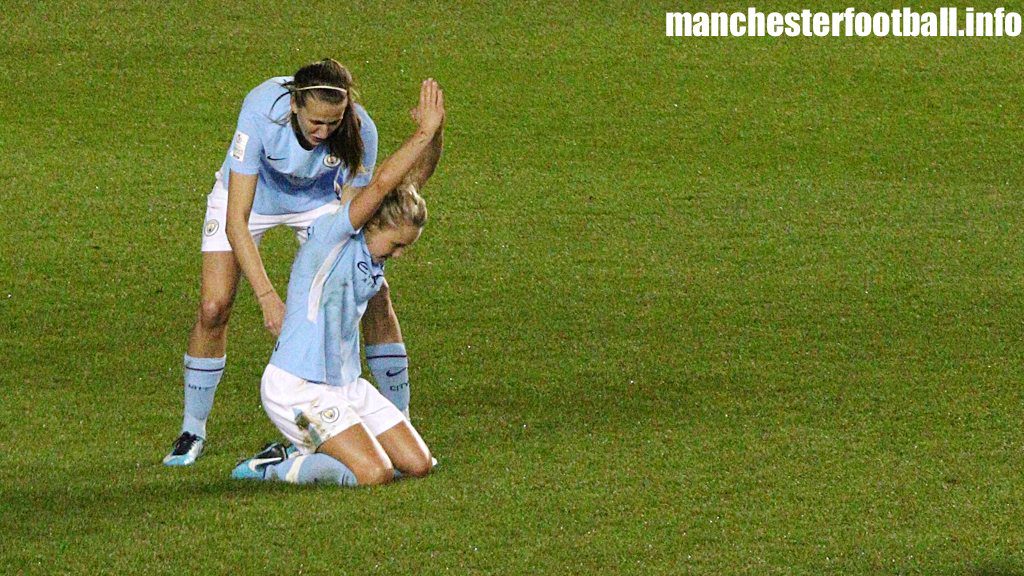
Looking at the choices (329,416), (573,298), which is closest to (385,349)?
(329,416)

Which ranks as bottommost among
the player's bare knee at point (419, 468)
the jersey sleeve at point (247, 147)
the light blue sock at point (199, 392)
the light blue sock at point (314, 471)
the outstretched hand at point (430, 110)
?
the player's bare knee at point (419, 468)

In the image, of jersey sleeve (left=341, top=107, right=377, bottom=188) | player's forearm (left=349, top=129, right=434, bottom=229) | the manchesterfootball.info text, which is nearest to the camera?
player's forearm (left=349, top=129, right=434, bottom=229)

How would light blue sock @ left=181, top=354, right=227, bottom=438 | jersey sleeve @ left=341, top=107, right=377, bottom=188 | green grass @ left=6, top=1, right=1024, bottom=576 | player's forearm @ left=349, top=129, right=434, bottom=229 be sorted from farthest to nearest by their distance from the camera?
light blue sock @ left=181, top=354, right=227, bottom=438 → jersey sleeve @ left=341, top=107, right=377, bottom=188 → player's forearm @ left=349, top=129, right=434, bottom=229 → green grass @ left=6, top=1, right=1024, bottom=576

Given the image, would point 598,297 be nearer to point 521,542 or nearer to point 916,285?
point 916,285

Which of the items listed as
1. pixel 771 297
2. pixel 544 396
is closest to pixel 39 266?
pixel 544 396

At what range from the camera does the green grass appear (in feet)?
15.2

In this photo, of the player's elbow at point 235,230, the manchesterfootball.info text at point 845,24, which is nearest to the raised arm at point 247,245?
the player's elbow at point 235,230

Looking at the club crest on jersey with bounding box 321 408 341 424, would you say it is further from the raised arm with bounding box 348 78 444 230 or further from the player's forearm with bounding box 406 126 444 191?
the player's forearm with bounding box 406 126 444 191

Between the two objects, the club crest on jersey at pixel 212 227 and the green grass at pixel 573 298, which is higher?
the club crest on jersey at pixel 212 227

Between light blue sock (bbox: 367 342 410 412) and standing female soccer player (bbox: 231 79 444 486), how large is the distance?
0.42 metres

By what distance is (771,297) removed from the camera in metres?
7.75

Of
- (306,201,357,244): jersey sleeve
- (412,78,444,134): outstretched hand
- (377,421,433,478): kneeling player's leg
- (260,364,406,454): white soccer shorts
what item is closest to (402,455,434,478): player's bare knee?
(377,421,433,478): kneeling player's leg

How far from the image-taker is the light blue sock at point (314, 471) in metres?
4.99

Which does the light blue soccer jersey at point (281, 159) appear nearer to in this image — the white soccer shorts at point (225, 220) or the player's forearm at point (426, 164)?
the white soccer shorts at point (225, 220)
